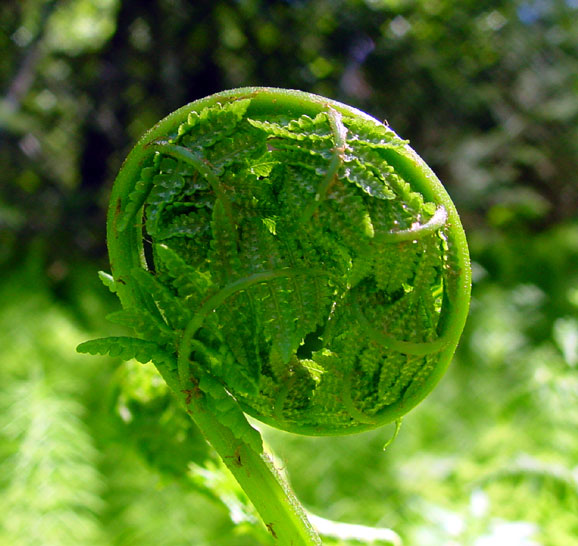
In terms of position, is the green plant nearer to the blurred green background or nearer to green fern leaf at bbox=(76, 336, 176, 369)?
green fern leaf at bbox=(76, 336, 176, 369)

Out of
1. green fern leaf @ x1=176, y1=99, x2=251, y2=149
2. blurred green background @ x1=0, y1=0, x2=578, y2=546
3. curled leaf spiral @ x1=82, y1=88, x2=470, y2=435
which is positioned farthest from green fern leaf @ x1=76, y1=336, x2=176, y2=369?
blurred green background @ x1=0, y1=0, x2=578, y2=546

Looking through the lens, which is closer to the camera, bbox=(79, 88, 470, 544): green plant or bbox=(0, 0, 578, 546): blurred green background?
bbox=(79, 88, 470, 544): green plant

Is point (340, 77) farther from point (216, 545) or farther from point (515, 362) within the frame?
point (216, 545)

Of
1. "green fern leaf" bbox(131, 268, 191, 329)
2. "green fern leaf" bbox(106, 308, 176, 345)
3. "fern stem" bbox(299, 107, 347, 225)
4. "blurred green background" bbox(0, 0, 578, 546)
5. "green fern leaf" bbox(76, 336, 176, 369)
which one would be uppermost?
"blurred green background" bbox(0, 0, 578, 546)

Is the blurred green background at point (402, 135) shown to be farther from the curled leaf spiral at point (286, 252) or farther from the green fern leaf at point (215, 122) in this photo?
the green fern leaf at point (215, 122)

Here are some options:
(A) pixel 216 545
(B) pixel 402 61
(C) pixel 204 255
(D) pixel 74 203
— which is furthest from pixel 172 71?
(C) pixel 204 255

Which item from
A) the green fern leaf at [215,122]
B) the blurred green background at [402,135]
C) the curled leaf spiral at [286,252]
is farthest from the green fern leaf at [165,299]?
the blurred green background at [402,135]
